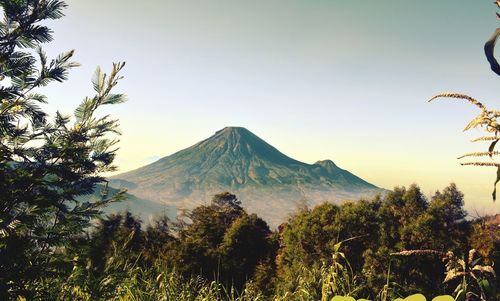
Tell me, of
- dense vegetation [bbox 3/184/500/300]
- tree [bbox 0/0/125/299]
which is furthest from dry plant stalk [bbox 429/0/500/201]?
dense vegetation [bbox 3/184/500/300]

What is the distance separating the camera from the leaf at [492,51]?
3.81ft

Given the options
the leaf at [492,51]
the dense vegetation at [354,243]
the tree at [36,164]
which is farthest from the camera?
the dense vegetation at [354,243]

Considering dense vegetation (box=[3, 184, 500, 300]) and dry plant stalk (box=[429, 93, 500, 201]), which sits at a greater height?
dry plant stalk (box=[429, 93, 500, 201])

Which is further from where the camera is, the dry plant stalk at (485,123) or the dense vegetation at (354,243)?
the dense vegetation at (354,243)

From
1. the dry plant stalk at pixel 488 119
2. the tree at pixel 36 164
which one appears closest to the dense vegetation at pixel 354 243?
the tree at pixel 36 164

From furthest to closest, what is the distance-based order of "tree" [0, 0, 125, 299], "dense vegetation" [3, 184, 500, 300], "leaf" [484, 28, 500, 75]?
1. "dense vegetation" [3, 184, 500, 300]
2. "tree" [0, 0, 125, 299]
3. "leaf" [484, 28, 500, 75]

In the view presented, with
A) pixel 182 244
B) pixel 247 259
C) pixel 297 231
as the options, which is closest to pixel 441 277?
pixel 297 231

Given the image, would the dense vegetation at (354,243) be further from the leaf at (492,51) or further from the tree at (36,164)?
the leaf at (492,51)

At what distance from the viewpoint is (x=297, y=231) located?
27.5 meters

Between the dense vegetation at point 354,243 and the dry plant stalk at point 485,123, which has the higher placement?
the dry plant stalk at point 485,123

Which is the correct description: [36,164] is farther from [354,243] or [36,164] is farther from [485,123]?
[354,243]

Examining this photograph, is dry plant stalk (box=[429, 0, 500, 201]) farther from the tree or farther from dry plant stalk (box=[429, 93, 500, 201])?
the tree

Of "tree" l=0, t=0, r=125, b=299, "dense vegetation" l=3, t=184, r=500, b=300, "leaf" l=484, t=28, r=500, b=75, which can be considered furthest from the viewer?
"dense vegetation" l=3, t=184, r=500, b=300

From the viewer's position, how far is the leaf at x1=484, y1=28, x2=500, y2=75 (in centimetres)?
116
